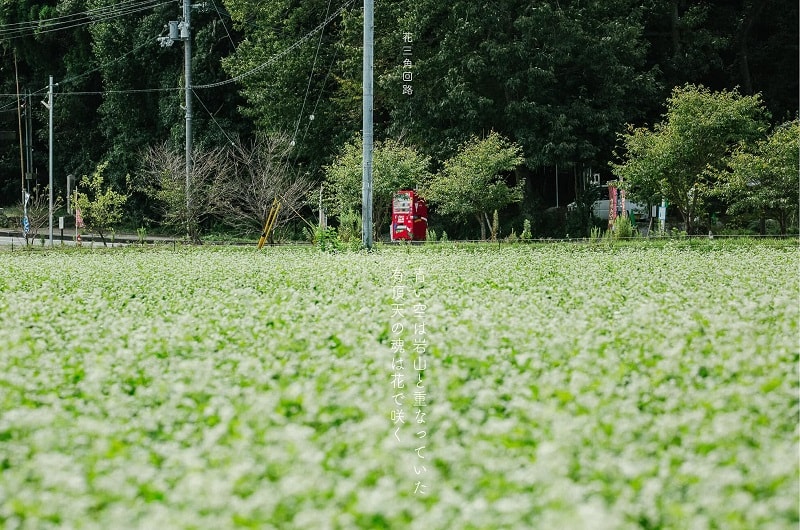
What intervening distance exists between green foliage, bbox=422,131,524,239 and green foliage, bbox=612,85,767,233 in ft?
15.3

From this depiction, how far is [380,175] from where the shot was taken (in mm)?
35719

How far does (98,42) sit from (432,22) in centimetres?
2074

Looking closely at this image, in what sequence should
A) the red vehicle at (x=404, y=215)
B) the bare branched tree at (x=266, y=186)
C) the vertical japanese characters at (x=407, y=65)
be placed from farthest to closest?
the red vehicle at (x=404, y=215) → the bare branched tree at (x=266, y=186) → the vertical japanese characters at (x=407, y=65)

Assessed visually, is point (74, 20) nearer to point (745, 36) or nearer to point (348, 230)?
point (348, 230)

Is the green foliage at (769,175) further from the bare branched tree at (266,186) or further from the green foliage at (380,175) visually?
the bare branched tree at (266,186)

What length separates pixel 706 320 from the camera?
885cm

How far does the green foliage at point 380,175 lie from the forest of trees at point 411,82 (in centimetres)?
62

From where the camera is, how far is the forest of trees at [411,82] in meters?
38.4

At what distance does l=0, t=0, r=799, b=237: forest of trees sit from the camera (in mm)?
38406

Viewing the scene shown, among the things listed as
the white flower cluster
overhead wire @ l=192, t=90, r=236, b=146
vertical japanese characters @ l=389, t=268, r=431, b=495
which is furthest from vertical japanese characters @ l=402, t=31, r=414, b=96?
the white flower cluster

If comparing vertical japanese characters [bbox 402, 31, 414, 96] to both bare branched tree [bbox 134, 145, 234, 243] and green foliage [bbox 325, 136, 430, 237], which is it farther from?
bare branched tree [bbox 134, 145, 234, 243]

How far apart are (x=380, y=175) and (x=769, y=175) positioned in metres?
13.0

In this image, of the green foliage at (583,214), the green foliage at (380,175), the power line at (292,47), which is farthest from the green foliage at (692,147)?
the power line at (292,47)

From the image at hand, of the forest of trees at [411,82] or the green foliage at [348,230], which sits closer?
the green foliage at [348,230]
